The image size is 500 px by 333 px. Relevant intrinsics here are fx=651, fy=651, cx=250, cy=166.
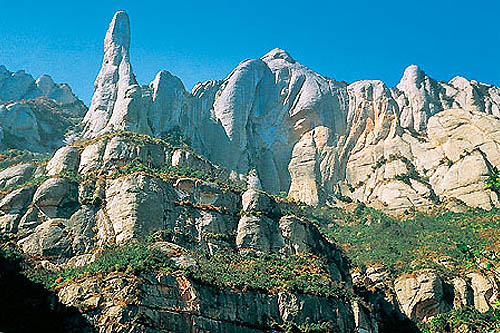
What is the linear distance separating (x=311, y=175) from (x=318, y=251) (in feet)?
135

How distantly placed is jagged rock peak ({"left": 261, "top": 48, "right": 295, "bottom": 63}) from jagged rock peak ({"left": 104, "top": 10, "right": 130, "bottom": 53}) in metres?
29.3

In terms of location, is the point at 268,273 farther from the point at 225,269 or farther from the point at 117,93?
the point at 117,93

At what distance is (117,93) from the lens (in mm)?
95875

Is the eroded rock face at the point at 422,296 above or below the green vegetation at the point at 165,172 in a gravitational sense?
below

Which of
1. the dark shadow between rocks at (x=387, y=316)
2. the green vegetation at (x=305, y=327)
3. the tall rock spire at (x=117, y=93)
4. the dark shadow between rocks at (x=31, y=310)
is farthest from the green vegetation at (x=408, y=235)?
the dark shadow between rocks at (x=31, y=310)

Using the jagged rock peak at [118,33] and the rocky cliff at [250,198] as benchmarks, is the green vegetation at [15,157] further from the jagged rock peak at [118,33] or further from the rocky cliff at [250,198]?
the jagged rock peak at [118,33]

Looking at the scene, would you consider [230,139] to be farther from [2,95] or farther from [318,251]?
[2,95]

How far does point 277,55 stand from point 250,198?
64.6m

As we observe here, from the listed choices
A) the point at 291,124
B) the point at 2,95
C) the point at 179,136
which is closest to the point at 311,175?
the point at 291,124

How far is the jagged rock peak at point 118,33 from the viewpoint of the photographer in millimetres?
105188

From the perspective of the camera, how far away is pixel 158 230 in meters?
59.7

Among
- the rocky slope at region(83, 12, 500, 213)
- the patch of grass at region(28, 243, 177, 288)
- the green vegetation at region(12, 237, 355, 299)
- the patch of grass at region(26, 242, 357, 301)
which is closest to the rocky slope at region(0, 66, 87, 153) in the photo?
the rocky slope at region(83, 12, 500, 213)

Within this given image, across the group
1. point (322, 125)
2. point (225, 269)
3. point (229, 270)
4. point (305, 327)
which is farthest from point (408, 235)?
point (305, 327)

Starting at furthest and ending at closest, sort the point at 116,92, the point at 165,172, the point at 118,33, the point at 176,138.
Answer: the point at 118,33 → the point at 116,92 → the point at 176,138 → the point at 165,172
